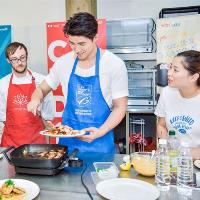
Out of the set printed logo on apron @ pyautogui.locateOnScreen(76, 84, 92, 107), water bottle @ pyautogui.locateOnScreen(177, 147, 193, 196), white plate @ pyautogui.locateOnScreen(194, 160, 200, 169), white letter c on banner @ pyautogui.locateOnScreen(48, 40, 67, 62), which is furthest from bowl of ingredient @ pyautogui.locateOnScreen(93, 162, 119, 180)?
white letter c on banner @ pyautogui.locateOnScreen(48, 40, 67, 62)

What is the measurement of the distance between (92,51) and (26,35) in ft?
8.54

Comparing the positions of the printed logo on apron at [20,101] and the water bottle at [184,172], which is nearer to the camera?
the water bottle at [184,172]

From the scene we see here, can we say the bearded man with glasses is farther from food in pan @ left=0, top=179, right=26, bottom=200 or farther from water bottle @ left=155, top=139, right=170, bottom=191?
water bottle @ left=155, top=139, right=170, bottom=191

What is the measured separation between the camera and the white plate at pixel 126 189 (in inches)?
47.3

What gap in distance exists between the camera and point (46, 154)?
4.99 feet

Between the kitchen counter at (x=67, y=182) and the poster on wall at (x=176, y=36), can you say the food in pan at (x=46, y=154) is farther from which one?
the poster on wall at (x=176, y=36)

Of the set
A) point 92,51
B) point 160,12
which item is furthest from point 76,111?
point 160,12

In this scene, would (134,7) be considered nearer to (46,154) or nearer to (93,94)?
(93,94)

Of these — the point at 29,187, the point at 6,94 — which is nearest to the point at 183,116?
the point at 29,187

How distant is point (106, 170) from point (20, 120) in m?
1.41

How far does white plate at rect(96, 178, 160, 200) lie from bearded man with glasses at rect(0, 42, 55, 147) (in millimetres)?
1410

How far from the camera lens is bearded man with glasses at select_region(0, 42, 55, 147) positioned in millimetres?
2611

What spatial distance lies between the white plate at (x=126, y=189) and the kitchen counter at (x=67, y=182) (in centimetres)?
4

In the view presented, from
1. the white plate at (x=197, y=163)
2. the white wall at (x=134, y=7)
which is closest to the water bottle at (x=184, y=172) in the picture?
the white plate at (x=197, y=163)
